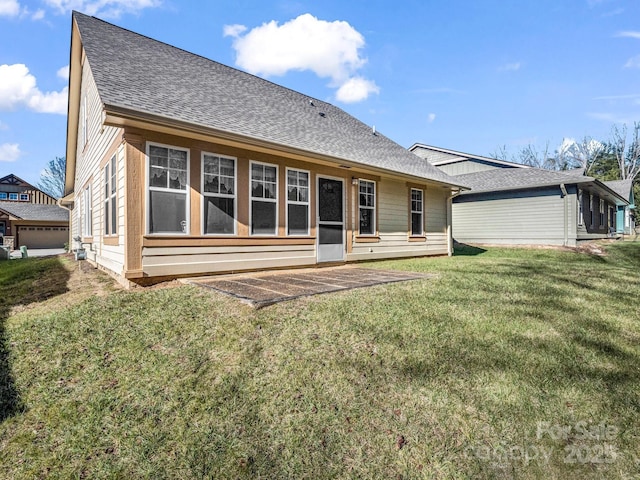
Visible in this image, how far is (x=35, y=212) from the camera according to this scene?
28.0 meters

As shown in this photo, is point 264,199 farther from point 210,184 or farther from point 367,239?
point 367,239

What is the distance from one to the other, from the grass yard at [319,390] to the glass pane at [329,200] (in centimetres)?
393

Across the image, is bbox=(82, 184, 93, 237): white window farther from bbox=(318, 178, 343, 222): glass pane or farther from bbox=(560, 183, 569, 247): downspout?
bbox=(560, 183, 569, 247): downspout

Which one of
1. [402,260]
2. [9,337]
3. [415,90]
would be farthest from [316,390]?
[415,90]

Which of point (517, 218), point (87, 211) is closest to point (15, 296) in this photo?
point (87, 211)

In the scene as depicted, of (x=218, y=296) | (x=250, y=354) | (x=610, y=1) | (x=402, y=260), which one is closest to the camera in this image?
(x=250, y=354)

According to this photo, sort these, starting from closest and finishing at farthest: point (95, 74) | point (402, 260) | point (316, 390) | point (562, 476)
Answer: point (562, 476) → point (316, 390) → point (95, 74) → point (402, 260)

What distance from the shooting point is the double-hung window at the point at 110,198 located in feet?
21.0

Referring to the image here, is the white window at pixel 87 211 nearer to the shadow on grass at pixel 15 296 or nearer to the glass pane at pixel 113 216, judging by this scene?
the shadow on grass at pixel 15 296

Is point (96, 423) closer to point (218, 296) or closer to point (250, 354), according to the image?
point (250, 354)

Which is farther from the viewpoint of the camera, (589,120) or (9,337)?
(589,120)

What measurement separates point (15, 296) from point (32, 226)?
95.6 ft

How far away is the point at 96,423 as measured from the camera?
2281 millimetres

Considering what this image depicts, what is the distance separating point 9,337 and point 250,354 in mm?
2784
